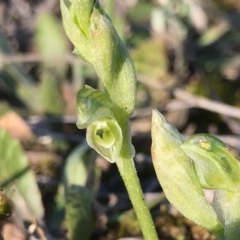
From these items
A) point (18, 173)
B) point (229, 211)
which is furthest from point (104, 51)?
point (18, 173)

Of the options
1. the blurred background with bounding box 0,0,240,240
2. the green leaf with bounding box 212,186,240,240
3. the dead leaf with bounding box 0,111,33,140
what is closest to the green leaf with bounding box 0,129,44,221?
the blurred background with bounding box 0,0,240,240

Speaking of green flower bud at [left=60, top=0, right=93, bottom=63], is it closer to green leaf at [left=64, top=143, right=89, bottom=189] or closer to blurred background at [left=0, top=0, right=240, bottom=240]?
blurred background at [left=0, top=0, right=240, bottom=240]

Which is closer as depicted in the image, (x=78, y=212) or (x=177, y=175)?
(x=177, y=175)

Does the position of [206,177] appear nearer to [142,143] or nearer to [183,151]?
[183,151]

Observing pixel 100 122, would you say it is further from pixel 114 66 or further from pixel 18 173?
pixel 18 173

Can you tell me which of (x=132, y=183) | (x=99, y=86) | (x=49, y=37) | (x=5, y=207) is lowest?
(x=49, y=37)

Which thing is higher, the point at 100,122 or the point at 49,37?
the point at 100,122

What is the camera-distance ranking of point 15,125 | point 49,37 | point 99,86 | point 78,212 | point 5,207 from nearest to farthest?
point 5,207
point 78,212
point 15,125
point 99,86
point 49,37

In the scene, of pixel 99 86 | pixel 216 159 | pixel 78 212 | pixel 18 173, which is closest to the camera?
pixel 216 159
